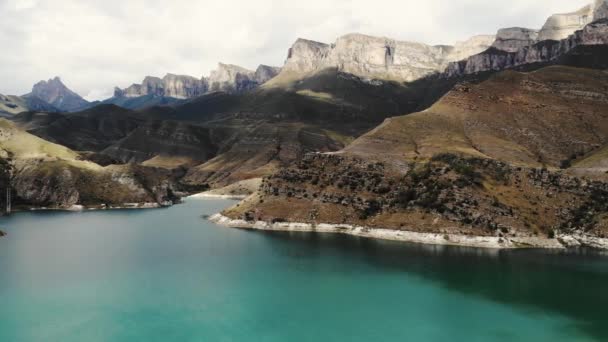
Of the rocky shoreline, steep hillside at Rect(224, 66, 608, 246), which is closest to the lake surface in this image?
the rocky shoreline

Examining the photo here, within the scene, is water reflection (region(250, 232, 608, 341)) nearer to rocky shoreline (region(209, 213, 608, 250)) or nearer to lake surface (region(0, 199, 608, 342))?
lake surface (region(0, 199, 608, 342))

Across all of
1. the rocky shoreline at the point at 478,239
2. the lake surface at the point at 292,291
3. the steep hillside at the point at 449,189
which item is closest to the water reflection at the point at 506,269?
the lake surface at the point at 292,291

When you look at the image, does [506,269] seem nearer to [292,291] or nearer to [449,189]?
[449,189]

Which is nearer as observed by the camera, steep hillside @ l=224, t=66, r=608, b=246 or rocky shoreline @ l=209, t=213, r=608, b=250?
rocky shoreline @ l=209, t=213, r=608, b=250

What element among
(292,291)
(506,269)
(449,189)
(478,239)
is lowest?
(292,291)

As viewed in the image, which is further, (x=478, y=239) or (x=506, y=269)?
(x=478, y=239)

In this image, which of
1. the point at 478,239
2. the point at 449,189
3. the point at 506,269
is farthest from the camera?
the point at 449,189

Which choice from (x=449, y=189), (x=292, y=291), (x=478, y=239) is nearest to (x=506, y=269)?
(x=478, y=239)

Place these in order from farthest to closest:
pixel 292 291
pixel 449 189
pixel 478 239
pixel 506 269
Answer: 1. pixel 449 189
2. pixel 478 239
3. pixel 506 269
4. pixel 292 291
